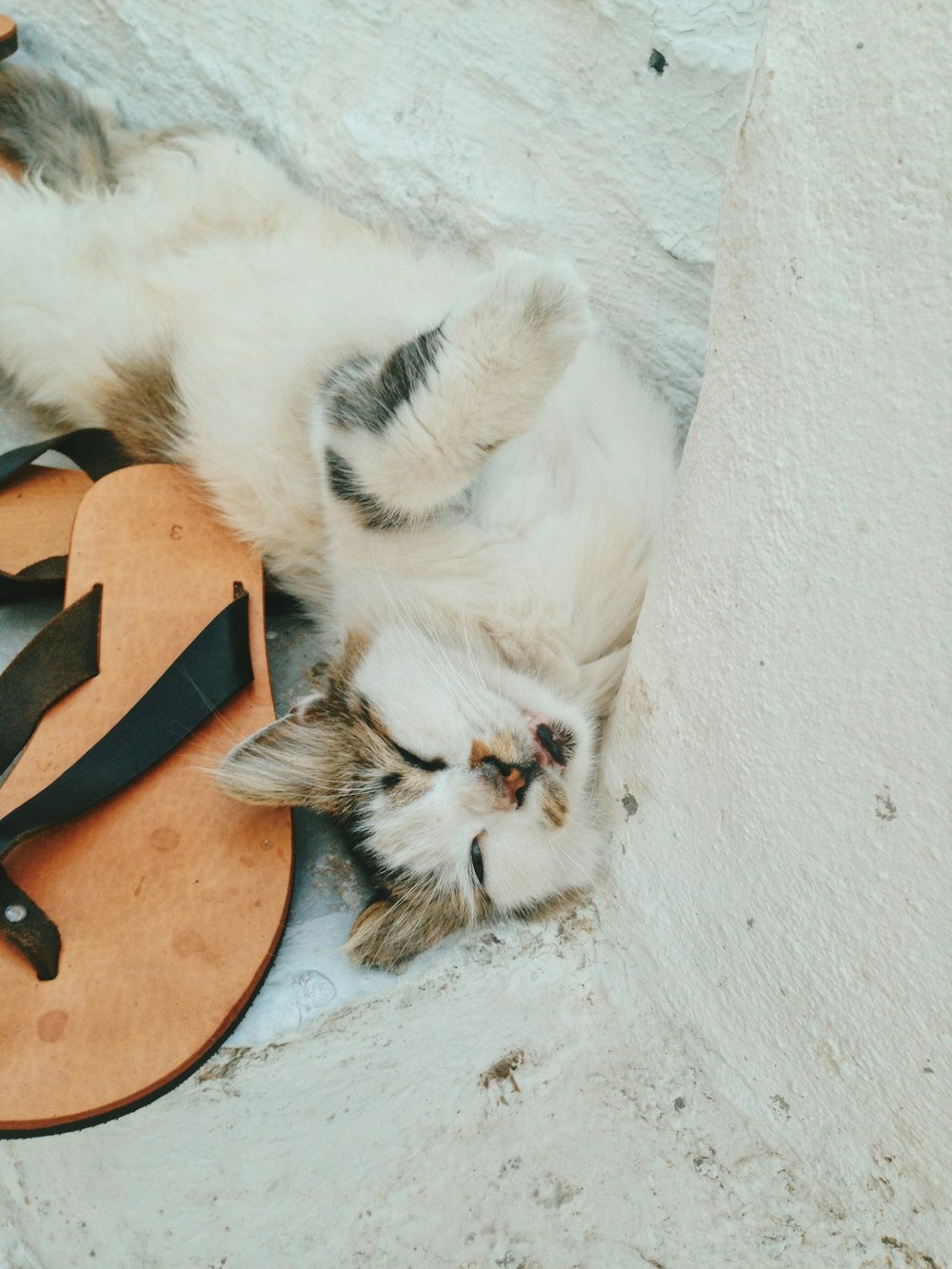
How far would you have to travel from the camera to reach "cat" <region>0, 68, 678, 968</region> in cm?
148

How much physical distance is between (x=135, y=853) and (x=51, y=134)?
1.76m

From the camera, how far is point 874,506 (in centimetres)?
86

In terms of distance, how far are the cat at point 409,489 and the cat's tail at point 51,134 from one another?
0.21m

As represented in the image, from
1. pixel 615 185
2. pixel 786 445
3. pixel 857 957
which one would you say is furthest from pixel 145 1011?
pixel 615 185

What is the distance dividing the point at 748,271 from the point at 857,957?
2.35 ft

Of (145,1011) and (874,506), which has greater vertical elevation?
(874,506)

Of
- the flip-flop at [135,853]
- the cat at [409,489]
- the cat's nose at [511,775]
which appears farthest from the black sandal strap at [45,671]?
the cat's nose at [511,775]

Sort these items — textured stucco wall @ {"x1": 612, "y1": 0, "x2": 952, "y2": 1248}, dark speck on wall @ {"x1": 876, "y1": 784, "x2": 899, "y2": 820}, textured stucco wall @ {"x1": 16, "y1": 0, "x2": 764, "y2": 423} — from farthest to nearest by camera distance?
textured stucco wall @ {"x1": 16, "y1": 0, "x2": 764, "y2": 423}, dark speck on wall @ {"x1": 876, "y1": 784, "x2": 899, "y2": 820}, textured stucco wall @ {"x1": 612, "y1": 0, "x2": 952, "y2": 1248}

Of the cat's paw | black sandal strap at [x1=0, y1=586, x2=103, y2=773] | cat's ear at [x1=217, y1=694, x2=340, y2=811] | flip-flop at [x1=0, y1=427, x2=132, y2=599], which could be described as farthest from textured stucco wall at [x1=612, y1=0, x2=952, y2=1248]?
flip-flop at [x1=0, y1=427, x2=132, y2=599]

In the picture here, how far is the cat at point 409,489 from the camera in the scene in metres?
1.48

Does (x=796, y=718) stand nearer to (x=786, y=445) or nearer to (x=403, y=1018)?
(x=786, y=445)

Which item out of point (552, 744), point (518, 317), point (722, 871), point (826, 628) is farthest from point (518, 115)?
point (722, 871)

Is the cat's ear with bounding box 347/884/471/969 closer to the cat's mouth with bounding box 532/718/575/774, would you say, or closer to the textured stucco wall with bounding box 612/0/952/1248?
the cat's mouth with bounding box 532/718/575/774

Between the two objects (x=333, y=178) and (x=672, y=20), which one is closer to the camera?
(x=672, y=20)
